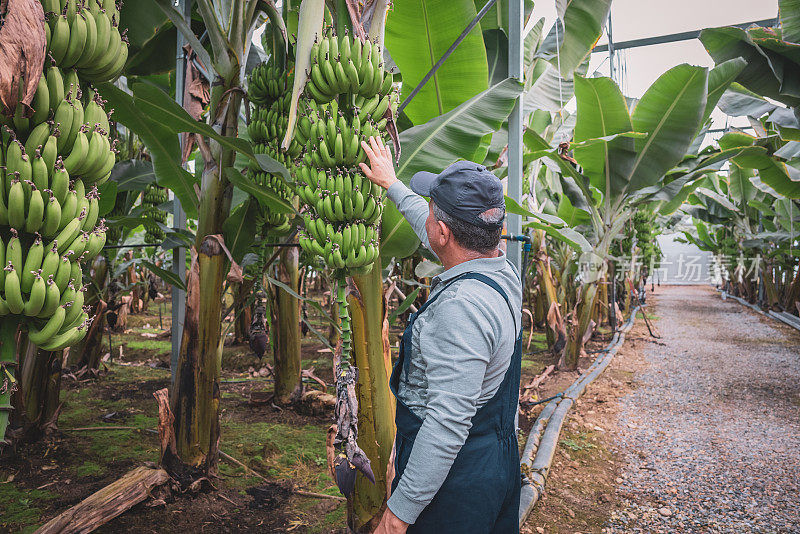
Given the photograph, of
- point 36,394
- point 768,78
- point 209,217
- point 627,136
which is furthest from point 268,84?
point 768,78

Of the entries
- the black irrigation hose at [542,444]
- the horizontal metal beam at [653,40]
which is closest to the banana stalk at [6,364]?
the black irrigation hose at [542,444]

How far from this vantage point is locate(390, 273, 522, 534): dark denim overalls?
3.68ft

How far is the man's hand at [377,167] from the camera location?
161cm

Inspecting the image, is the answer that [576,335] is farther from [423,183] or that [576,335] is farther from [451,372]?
[451,372]

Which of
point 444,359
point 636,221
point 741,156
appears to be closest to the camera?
point 444,359

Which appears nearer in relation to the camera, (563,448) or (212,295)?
(212,295)

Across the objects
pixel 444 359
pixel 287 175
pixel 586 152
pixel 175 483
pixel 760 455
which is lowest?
pixel 760 455

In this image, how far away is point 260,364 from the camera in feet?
16.8

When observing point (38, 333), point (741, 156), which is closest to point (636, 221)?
point (741, 156)

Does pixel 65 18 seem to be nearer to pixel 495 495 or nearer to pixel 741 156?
pixel 495 495

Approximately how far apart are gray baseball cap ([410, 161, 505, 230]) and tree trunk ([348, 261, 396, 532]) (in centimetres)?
81

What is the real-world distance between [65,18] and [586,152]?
13.0 feet

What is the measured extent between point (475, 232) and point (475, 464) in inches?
21.9

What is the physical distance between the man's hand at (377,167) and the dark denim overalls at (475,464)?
21.6 inches
